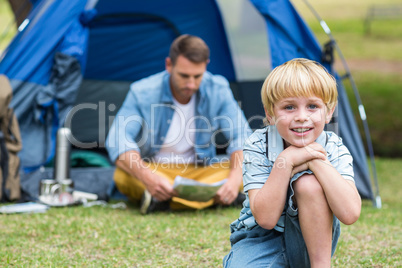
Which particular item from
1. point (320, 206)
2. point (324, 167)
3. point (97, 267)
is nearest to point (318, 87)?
point (324, 167)

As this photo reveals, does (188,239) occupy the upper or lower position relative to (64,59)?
lower

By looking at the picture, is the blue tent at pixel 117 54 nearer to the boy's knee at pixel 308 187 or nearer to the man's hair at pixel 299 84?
the man's hair at pixel 299 84

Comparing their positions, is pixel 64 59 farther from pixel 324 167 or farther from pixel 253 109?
pixel 324 167

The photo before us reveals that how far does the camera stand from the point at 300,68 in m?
1.75

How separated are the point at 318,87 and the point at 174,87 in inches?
72.0

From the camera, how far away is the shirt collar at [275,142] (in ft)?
5.93

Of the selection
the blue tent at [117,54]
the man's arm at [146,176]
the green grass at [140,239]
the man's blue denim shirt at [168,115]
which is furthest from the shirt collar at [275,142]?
the blue tent at [117,54]

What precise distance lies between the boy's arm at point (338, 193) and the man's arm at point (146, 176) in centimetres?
161

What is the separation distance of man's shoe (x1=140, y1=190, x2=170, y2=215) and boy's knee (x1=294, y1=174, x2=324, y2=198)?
163cm

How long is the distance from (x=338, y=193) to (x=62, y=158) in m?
2.28

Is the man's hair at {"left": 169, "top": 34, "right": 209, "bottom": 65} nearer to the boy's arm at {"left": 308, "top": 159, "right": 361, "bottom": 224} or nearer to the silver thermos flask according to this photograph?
the silver thermos flask

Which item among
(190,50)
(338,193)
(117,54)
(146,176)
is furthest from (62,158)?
(338,193)

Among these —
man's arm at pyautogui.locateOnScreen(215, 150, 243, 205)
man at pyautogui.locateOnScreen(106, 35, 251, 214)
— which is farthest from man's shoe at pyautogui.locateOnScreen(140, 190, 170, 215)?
man's arm at pyautogui.locateOnScreen(215, 150, 243, 205)

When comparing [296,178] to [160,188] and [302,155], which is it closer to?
[302,155]
